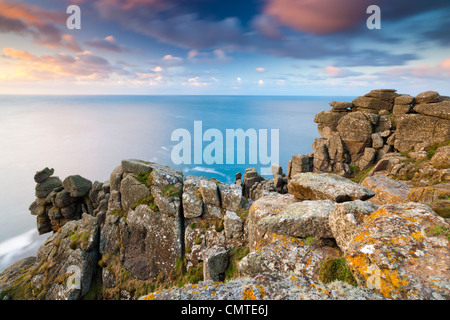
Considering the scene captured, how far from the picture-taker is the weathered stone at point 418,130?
3244 centimetres

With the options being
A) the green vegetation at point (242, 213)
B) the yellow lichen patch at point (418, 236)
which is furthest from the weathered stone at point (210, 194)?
the yellow lichen patch at point (418, 236)

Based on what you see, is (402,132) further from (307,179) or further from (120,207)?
(120,207)

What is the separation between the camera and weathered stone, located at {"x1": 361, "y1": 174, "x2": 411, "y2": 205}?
38.1 feet

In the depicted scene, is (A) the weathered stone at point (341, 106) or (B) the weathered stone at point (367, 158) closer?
(B) the weathered stone at point (367, 158)

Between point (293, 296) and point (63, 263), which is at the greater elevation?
point (293, 296)

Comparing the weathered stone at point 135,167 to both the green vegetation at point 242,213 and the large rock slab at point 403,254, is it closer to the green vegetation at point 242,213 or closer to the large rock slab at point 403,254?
the green vegetation at point 242,213

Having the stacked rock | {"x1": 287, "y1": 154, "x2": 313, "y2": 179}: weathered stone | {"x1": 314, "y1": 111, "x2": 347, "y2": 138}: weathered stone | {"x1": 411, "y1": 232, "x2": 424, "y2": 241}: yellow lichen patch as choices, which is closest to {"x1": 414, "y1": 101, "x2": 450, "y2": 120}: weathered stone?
{"x1": 314, "y1": 111, "x2": 347, "y2": 138}: weathered stone

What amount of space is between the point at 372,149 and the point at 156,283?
41178 mm

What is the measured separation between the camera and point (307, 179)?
1312 cm

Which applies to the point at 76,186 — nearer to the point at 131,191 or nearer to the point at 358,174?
the point at 131,191

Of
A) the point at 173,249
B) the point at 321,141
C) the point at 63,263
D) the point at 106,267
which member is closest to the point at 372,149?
the point at 321,141

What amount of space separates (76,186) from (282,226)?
4697cm

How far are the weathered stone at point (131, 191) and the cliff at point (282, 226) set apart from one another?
12cm

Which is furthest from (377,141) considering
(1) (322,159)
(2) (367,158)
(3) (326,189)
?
(3) (326,189)
